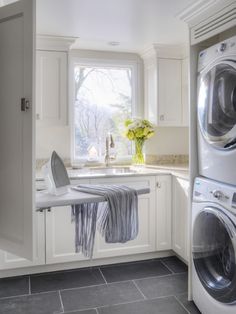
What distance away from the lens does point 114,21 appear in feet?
9.41

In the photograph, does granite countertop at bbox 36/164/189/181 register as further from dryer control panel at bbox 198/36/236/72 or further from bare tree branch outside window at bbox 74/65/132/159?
dryer control panel at bbox 198/36/236/72

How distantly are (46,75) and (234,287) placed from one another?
101 inches

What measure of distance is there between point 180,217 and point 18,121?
84.1 inches

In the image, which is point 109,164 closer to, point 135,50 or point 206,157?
point 135,50

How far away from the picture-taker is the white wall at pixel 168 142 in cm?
396

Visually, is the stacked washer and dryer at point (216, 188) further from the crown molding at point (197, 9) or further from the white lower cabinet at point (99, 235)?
the white lower cabinet at point (99, 235)

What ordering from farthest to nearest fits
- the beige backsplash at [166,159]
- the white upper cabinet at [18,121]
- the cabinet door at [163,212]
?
the beige backsplash at [166,159] → the cabinet door at [163,212] → the white upper cabinet at [18,121]

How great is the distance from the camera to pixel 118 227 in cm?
198

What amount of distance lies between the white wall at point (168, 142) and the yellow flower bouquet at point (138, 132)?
16cm

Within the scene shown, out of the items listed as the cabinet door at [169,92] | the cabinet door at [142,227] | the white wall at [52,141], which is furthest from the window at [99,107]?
the cabinet door at [142,227]

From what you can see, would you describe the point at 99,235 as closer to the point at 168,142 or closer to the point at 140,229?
the point at 140,229

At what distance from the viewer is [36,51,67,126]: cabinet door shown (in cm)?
332

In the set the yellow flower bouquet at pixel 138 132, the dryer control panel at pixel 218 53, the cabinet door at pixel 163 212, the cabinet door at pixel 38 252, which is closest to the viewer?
the dryer control panel at pixel 218 53

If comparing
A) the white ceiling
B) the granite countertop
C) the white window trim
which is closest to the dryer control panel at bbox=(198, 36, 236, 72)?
the white ceiling
